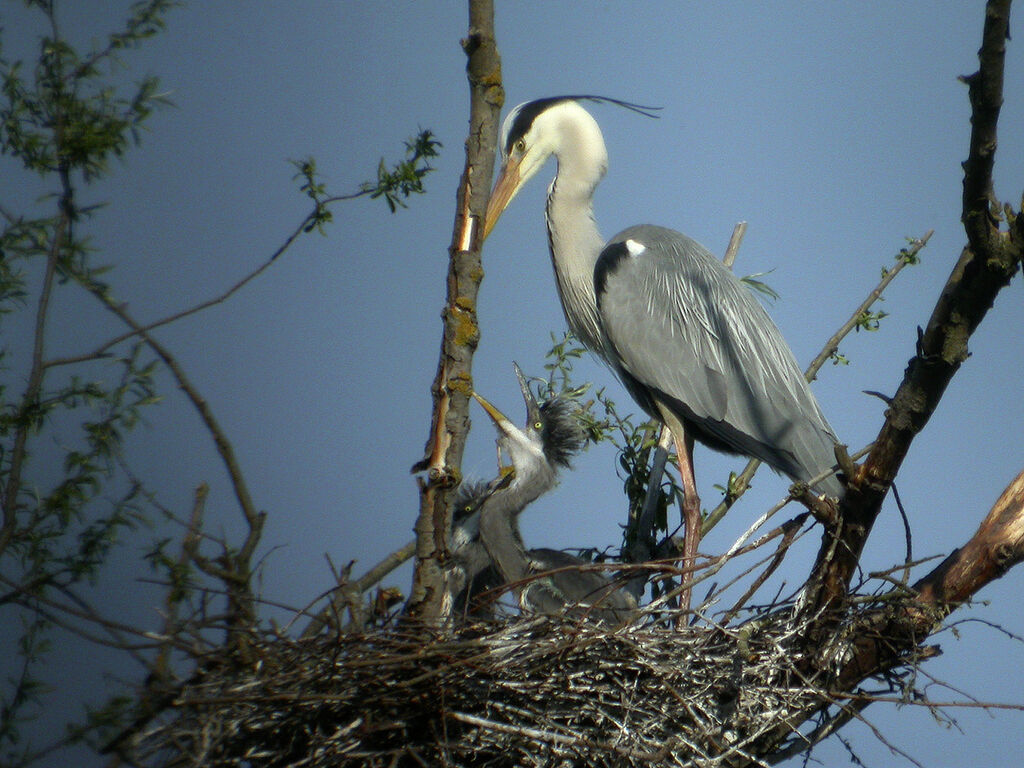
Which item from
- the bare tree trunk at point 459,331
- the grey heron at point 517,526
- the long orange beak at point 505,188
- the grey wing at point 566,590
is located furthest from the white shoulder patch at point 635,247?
the bare tree trunk at point 459,331

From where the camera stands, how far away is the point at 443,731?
2.25 meters

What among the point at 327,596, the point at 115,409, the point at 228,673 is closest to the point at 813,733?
the point at 327,596

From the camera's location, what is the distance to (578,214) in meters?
4.18

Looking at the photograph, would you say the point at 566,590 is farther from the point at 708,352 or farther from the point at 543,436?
the point at 708,352

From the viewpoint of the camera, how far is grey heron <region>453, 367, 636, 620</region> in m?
2.95

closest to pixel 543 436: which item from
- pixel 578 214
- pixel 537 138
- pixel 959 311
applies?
pixel 578 214

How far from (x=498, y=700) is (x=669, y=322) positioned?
1864mm

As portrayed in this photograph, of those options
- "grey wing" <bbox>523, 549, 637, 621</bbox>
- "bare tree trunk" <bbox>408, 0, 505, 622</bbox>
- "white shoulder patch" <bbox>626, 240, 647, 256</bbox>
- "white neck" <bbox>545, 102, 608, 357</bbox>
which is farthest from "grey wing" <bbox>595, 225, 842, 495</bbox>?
"bare tree trunk" <bbox>408, 0, 505, 622</bbox>

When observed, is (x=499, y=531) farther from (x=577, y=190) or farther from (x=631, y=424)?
(x=577, y=190)

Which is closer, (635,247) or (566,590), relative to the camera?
(566,590)

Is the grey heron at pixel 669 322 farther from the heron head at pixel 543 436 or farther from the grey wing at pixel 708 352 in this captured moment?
the heron head at pixel 543 436

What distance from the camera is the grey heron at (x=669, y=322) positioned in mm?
3641

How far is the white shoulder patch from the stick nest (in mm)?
1841

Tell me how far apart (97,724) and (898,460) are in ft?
5.35
